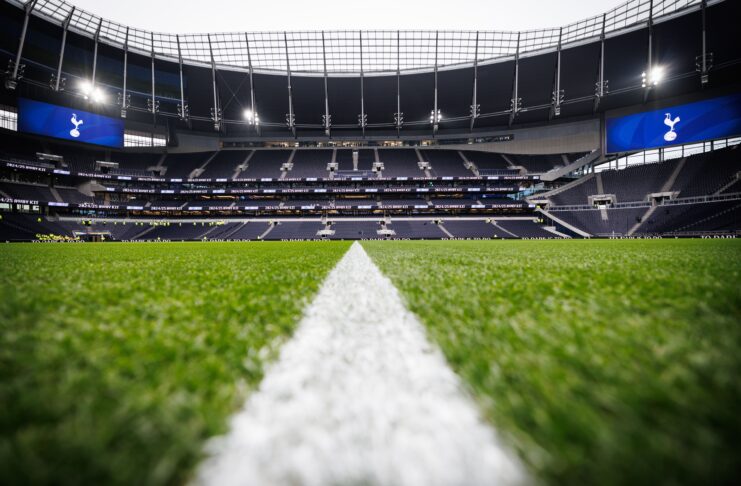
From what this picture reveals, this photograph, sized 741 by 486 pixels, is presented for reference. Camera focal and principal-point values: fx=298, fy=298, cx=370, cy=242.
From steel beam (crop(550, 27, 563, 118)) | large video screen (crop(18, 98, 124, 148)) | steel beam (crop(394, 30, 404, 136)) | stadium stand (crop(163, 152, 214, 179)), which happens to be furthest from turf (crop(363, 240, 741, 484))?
large video screen (crop(18, 98, 124, 148))

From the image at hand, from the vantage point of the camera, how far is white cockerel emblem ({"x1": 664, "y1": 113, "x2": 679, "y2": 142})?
29.3 metres

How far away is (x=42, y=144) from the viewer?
33094 mm

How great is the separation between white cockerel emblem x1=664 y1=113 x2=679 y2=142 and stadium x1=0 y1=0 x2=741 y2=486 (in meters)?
0.15

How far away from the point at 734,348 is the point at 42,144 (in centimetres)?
5067

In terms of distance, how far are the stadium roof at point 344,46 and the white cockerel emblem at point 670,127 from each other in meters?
10.2

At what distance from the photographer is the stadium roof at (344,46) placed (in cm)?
2992

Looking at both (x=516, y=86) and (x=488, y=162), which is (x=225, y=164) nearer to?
(x=488, y=162)

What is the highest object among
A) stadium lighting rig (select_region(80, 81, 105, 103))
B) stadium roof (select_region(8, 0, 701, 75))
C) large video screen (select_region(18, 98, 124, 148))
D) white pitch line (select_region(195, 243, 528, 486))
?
stadium roof (select_region(8, 0, 701, 75))

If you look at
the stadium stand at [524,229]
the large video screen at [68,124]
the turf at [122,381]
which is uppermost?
the large video screen at [68,124]

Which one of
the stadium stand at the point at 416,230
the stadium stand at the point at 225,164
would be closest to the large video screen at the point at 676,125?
the stadium stand at the point at 416,230

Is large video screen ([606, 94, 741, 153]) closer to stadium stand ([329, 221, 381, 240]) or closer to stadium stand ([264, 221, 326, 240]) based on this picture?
stadium stand ([329, 221, 381, 240])

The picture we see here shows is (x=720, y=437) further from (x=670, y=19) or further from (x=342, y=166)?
(x=342, y=166)

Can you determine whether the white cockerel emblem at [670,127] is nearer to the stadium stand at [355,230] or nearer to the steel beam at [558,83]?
the steel beam at [558,83]

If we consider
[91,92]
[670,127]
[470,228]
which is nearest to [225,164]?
[91,92]
